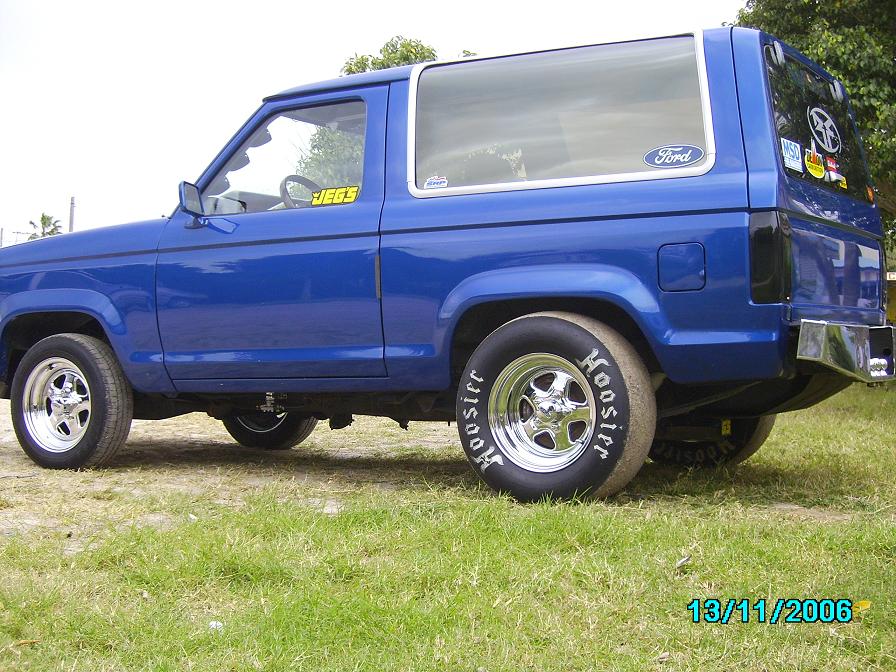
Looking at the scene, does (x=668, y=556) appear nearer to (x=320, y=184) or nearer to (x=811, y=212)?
(x=811, y=212)

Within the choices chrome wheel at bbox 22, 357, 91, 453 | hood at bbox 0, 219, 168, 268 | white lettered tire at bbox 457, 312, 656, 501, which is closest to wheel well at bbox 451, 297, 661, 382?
white lettered tire at bbox 457, 312, 656, 501

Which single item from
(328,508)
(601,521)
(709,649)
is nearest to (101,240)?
(328,508)

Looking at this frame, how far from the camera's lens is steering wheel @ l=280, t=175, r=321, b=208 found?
16.4ft

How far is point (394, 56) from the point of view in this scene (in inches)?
760

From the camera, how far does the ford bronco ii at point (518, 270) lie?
4.00 metres

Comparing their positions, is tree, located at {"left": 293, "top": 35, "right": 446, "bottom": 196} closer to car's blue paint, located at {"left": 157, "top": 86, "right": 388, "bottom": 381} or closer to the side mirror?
car's blue paint, located at {"left": 157, "top": 86, "right": 388, "bottom": 381}

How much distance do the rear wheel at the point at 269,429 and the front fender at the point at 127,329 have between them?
1.27 m

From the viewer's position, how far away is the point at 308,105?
5.20 meters

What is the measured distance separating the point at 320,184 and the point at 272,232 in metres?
0.33

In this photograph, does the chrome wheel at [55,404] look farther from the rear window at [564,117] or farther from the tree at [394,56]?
the tree at [394,56]

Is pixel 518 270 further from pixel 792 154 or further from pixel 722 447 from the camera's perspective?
pixel 722 447

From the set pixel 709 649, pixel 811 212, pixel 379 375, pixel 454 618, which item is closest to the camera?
pixel 709 649

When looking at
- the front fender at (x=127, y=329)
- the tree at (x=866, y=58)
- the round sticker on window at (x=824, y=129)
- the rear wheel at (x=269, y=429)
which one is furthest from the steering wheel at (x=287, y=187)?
the tree at (x=866, y=58)

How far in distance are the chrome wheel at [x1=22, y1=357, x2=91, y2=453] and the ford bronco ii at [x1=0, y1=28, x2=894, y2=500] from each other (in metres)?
0.02
